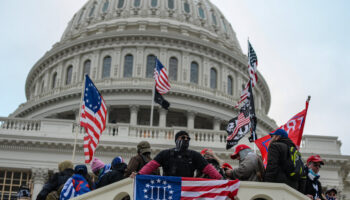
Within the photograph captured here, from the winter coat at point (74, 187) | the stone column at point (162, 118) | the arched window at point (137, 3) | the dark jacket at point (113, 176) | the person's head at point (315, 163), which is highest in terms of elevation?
the arched window at point (137, 3)

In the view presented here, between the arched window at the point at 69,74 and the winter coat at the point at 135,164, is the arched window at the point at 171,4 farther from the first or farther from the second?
the winter coat at the point at 135,164

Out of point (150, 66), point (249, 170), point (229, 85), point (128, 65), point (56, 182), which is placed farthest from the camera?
point (229, 85)

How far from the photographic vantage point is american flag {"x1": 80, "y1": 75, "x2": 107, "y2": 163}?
16.0m

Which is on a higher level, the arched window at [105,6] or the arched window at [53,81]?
the arched window at [105,6]

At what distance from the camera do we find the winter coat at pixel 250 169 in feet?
24.7

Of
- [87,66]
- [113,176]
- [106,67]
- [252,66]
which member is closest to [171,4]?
[106,67]

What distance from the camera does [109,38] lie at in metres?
49.8

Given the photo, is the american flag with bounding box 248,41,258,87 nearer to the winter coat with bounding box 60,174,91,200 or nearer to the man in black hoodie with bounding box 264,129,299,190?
the man in black hoodie with bounding box 264,129,299,190

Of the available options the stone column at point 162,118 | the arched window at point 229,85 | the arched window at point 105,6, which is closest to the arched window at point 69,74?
the arched window at point 105,6

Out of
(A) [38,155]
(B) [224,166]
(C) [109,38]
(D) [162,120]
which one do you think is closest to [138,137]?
(A) [38,155]

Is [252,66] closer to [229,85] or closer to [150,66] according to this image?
[150,66]

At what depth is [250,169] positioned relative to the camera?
754 centimetres

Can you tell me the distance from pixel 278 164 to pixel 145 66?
40903 mm

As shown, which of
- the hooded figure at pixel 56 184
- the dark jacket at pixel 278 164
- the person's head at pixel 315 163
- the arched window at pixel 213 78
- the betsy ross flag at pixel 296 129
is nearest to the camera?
the dark jacket at pixel 278 164
